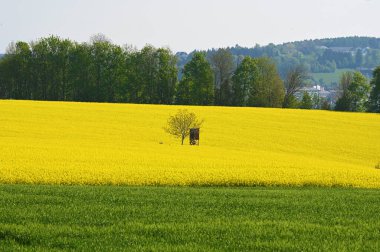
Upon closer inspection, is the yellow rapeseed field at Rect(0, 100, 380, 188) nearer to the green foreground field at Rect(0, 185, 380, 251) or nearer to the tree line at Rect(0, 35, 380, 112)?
the green foreground field at Rect(0, 185, 380, 251)

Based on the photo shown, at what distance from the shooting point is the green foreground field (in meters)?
9.44

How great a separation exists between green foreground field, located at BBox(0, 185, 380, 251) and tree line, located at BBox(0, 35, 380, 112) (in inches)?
2605

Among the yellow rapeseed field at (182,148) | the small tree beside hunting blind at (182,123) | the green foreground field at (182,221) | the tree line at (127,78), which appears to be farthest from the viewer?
the tree line at (127,78)

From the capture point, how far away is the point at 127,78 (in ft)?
267

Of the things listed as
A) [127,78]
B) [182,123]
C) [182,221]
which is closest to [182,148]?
[182,123]

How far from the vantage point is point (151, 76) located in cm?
8344

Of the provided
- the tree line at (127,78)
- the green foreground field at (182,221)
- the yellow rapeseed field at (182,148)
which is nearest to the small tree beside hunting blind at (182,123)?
the yellow rapeseed field at (182,148)

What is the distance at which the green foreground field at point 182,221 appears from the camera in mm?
9438

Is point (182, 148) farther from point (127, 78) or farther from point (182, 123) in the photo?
point (127, 78)

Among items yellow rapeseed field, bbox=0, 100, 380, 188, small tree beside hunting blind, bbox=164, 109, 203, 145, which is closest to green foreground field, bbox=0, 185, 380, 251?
yellow rapeseed field, bbox=0, 100, 380, 188

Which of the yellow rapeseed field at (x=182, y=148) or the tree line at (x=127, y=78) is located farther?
the tree line at (x=127, y=78)

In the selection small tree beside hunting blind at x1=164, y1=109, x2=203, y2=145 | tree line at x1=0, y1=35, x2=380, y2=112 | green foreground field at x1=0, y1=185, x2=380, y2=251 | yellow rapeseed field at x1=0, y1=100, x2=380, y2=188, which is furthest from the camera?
tree line at x1=0, y1=35, x2=380, y2=112

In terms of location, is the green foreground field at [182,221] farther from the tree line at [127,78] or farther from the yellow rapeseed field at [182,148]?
the tree line at [127,78]

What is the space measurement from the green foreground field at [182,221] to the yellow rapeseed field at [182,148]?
4.31m
